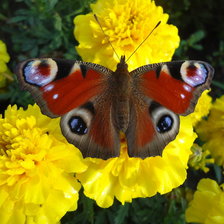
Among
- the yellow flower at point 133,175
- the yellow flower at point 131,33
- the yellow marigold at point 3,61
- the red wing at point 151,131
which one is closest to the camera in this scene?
the red wing at point 151,131

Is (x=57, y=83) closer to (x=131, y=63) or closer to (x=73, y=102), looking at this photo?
(x=73, y=102)

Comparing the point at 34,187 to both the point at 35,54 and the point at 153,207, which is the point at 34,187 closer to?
the point at 153,207

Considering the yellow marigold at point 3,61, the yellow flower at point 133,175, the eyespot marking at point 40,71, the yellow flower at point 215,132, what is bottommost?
the yellow flower at point 215,132

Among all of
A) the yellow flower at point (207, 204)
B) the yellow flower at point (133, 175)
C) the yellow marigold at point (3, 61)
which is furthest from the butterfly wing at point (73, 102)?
the yellow marigold at point (3, 61)

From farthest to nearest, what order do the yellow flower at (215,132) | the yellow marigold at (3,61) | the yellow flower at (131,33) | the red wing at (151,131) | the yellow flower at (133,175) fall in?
the yellow marigold at (3,61), the yellow flower at (215,132), the yellow flower at (131,33), the yellow flower at (133,175), the red wing at (151,131)

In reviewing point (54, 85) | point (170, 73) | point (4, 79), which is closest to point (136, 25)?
point (170, 73)

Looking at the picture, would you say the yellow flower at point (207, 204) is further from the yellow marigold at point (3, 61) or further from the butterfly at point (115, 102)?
the yellow marigold at point (3, 61)

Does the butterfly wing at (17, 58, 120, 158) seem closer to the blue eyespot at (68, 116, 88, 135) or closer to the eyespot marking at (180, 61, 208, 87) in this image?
the blue eyespot at (68, 116, 88, 135)

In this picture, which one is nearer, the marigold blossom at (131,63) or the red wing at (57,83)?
the red wing at (57,83)
